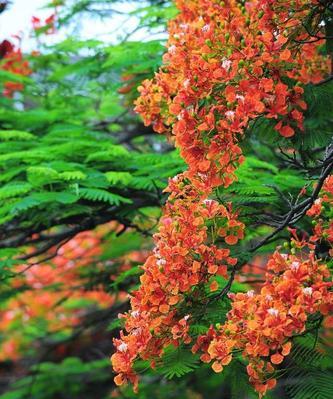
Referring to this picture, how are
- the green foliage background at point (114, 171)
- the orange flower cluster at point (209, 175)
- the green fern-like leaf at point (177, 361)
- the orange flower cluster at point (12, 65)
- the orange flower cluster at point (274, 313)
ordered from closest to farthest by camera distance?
the orange flower cluster at point (274, 313), the orange flower cluster at point (209, 175), the green fern-like leaf at point (177, 361), the green foliage background at point (114, 171), the orange flower cluster at point (12, 65)

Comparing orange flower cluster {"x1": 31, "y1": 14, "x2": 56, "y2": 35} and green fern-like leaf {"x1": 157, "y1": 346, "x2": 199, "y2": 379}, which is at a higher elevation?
orange flower cluster {"x1": 31, "y1": 14, "x2": 56, "y2": 35}

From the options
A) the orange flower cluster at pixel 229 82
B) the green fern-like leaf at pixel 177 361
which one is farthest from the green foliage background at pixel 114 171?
the orange flower cluster at pixel 229 82

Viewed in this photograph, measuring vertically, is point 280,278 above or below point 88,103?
above

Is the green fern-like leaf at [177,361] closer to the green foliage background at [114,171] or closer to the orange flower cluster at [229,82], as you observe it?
the green foliage background at [114,171]

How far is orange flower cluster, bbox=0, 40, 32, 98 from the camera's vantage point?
19.4ft

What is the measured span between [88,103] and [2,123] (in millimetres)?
1550

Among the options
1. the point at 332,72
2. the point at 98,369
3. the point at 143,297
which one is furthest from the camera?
the point at 98,369

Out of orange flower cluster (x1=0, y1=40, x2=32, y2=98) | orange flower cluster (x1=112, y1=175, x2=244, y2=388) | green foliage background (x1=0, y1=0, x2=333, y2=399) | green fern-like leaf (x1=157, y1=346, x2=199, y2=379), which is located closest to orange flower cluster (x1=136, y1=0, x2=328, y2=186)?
orange flower cluster (x1=112, y1=175, x2=244, y2=388)

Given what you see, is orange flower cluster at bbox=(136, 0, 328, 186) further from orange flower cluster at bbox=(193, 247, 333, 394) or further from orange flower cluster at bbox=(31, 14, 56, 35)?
orange flower cluster at bbox=(31, 14, 56, 35)

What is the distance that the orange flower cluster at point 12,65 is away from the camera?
593 centimetres

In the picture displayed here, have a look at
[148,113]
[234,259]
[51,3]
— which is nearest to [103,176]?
[148,113]

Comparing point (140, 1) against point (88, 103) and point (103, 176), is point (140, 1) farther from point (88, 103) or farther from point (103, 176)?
point (103, 176)

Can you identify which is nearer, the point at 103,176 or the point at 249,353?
the point at 249,353

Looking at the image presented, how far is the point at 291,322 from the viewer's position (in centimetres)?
224
